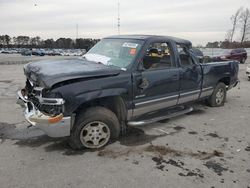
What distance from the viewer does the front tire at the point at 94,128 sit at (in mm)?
3766

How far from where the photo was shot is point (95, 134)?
3945mm

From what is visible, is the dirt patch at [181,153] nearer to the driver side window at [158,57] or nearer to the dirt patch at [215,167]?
the dirt patch at [215,167]

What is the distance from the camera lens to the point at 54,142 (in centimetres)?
428

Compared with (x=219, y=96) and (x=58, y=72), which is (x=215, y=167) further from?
(x=219, y=96)

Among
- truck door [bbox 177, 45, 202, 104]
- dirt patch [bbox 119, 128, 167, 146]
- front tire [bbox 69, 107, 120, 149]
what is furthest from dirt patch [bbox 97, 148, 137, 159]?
truck door [bbox 177, 45, 202, 104]

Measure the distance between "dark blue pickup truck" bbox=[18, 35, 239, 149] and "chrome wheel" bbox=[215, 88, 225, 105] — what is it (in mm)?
1037

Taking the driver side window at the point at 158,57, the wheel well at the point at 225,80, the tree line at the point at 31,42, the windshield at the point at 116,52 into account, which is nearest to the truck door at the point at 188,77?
the driver side window at the point at 158,57

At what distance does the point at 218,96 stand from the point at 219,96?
0.05 meters

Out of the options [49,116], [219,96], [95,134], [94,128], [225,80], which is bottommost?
[95,134]

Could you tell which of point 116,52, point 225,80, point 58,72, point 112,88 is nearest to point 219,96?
point 225,80

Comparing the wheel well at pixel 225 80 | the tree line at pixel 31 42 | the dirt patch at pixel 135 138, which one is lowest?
the dirt patch at pixel 135 138

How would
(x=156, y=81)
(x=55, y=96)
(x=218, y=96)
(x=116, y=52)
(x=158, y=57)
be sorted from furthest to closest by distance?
(x=218, y=96)
(x=158, y=57)
(x=116, y=52)
(x=156, y=81)
(x=55, y=96)

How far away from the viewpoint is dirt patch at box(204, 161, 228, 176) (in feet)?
11.0

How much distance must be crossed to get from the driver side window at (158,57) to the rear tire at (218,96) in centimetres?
216
